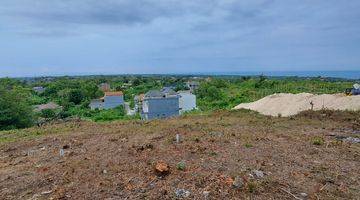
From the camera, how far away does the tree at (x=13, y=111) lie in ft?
64.0

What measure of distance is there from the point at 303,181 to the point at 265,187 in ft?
2.24

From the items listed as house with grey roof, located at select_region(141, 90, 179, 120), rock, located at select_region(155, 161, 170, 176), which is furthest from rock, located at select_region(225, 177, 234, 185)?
house with grey roof, located at select_region(141, 90, 179, 120)

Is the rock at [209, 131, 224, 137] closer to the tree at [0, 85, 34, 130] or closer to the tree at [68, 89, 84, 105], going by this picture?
the tree at [0, 85, 34, 130]

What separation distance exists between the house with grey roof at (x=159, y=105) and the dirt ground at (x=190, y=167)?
16118 mm

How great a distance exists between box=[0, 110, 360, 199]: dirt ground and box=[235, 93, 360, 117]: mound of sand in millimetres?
7555

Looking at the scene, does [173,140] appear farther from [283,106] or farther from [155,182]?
[283,106]

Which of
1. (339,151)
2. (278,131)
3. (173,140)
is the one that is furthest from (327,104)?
Answer: (173,140)

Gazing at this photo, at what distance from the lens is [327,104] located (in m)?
16.4

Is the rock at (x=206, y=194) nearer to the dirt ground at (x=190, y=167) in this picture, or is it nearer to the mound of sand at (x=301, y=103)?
the dirt ground at (x=190, y=167)

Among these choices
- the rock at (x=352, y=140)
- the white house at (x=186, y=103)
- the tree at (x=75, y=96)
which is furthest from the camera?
the tree at (x=75, y=96)

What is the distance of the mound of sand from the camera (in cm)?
1541

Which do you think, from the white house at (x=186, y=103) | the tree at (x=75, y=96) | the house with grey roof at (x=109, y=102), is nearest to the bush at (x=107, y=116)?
the white house at (x=186, y=103)

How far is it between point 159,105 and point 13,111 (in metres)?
9.41

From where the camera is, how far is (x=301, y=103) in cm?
1741
